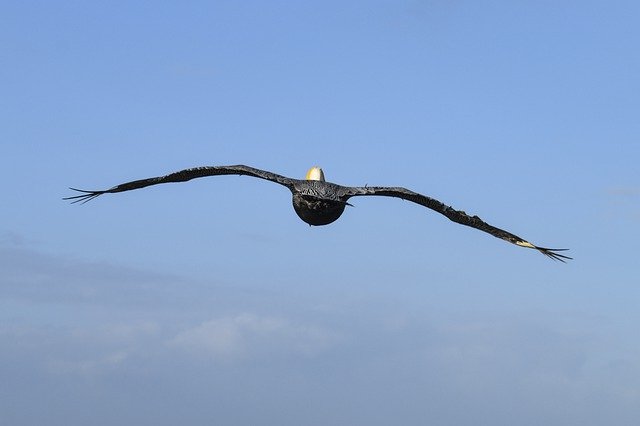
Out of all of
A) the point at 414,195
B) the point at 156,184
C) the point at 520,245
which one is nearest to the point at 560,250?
the point at 520,245

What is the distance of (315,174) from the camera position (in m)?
34.2

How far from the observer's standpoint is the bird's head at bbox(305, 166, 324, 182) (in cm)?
3406

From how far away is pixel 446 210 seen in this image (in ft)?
112

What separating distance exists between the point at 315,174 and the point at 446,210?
150 inches

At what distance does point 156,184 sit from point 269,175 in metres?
4.08

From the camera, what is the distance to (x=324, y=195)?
32.2m

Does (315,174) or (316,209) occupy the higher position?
(315,174)

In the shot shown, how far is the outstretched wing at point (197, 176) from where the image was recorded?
32844mm

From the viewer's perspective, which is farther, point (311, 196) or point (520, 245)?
point (520, 245)

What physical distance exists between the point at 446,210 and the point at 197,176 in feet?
23.1

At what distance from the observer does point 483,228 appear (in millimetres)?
34812

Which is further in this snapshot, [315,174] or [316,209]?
[315,174]

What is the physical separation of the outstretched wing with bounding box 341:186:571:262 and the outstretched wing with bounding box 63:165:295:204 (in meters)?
1.90

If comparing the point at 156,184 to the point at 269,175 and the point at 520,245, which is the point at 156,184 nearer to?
the point at 269,175
